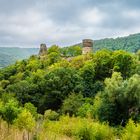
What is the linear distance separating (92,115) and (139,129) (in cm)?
1761

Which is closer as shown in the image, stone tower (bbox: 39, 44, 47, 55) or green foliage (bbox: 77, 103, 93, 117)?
green foliage (bbox: 77, 103, 93, 117)

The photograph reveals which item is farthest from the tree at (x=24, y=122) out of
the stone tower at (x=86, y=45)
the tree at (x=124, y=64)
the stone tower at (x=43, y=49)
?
the stone tower at (x=43, y=49)

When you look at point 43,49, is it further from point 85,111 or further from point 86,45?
point 85,111

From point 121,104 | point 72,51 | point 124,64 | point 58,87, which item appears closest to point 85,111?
point 121,104

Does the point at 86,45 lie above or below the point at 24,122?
above

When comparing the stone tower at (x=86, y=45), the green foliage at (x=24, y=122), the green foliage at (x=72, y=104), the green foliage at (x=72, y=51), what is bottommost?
the green foliage at (x=72, y=104)

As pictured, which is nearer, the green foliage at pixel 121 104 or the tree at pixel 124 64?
the green foliage at pixel 121 104

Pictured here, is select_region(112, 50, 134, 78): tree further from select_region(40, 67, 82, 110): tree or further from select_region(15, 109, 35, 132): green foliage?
select_region(15, 109, 35, 132): green foliage

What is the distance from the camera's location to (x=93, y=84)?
60.8 metres

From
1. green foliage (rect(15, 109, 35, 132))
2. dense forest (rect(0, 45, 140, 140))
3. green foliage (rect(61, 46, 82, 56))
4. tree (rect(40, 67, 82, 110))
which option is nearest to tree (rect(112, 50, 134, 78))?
dense forest (rect(0, 45, 140, 140))

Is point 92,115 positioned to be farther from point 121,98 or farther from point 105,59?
point 105,59

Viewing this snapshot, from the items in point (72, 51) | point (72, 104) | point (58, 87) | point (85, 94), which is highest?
point (72, 51)

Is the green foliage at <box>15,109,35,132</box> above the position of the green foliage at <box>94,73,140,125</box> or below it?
above

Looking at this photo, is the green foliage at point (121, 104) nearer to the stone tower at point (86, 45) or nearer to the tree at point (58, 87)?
the tree at point (58, 87)
